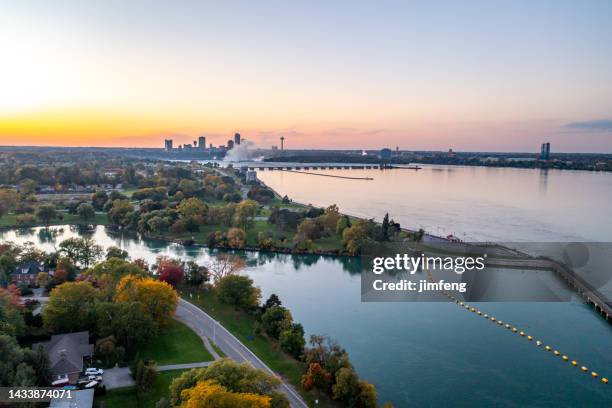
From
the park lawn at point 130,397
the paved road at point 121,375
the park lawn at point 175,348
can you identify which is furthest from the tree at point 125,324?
the park lawn at point 130,397

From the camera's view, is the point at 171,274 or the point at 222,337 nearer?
the point at 222,337

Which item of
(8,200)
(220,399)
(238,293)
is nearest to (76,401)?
(220,399)

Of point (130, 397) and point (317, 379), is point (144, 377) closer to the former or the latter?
point (130, 397)

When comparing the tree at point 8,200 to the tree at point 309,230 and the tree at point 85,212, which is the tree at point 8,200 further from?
the tree at point 309,230

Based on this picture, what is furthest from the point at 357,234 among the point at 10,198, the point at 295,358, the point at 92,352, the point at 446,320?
the point at 10,198

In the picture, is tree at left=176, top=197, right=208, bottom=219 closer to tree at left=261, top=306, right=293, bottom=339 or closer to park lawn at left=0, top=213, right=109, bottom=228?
park lawn at left=0, top=213, right=109, bottom=228

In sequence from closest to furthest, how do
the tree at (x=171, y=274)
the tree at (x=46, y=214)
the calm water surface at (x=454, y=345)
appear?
the calm water surface at (x=454, y=345)
the tree at (x=171, y=274)
the tree at (x=46, y=214)

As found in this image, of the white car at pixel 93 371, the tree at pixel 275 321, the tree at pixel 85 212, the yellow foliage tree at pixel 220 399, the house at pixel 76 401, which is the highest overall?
the tree at pixel 85 212
